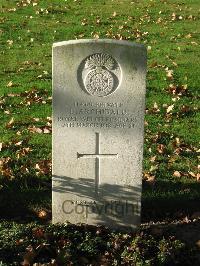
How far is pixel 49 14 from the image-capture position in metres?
14.4

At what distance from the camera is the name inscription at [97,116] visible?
509 centimetres

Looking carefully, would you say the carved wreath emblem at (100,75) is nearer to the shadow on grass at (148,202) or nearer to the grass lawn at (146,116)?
the grass lawn at (146,116)

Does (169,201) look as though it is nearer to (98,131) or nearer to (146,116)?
(98,131)

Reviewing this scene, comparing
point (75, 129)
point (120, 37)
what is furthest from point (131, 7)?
point (75, 129)

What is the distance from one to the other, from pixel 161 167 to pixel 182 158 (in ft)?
1.36

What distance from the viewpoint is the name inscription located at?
16.7 feet

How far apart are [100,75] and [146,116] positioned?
3265mm

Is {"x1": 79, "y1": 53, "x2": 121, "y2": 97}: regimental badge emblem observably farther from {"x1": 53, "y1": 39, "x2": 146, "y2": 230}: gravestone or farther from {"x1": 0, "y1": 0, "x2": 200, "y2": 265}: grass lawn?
{"x1": 0, "y1": 0, "x2": 200, "y2": 265}: grass lawn

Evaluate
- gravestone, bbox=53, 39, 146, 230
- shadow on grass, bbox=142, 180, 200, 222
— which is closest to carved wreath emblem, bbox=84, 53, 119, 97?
gravestone, bbox=53, 39, 146, 230

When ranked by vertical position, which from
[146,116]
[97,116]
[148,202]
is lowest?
[148,202]

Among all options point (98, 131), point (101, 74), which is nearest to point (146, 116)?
point (98, 131)

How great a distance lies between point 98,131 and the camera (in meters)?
5.17

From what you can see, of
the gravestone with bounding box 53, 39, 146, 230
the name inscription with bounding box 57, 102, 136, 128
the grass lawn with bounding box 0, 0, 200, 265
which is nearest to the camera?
the gravestone with bounding box 53, 39, 146, 230

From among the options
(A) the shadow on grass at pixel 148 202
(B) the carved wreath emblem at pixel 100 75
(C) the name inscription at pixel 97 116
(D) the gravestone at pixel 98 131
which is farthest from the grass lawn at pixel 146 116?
(B) the carved wreath emblem at pixel 100 75
